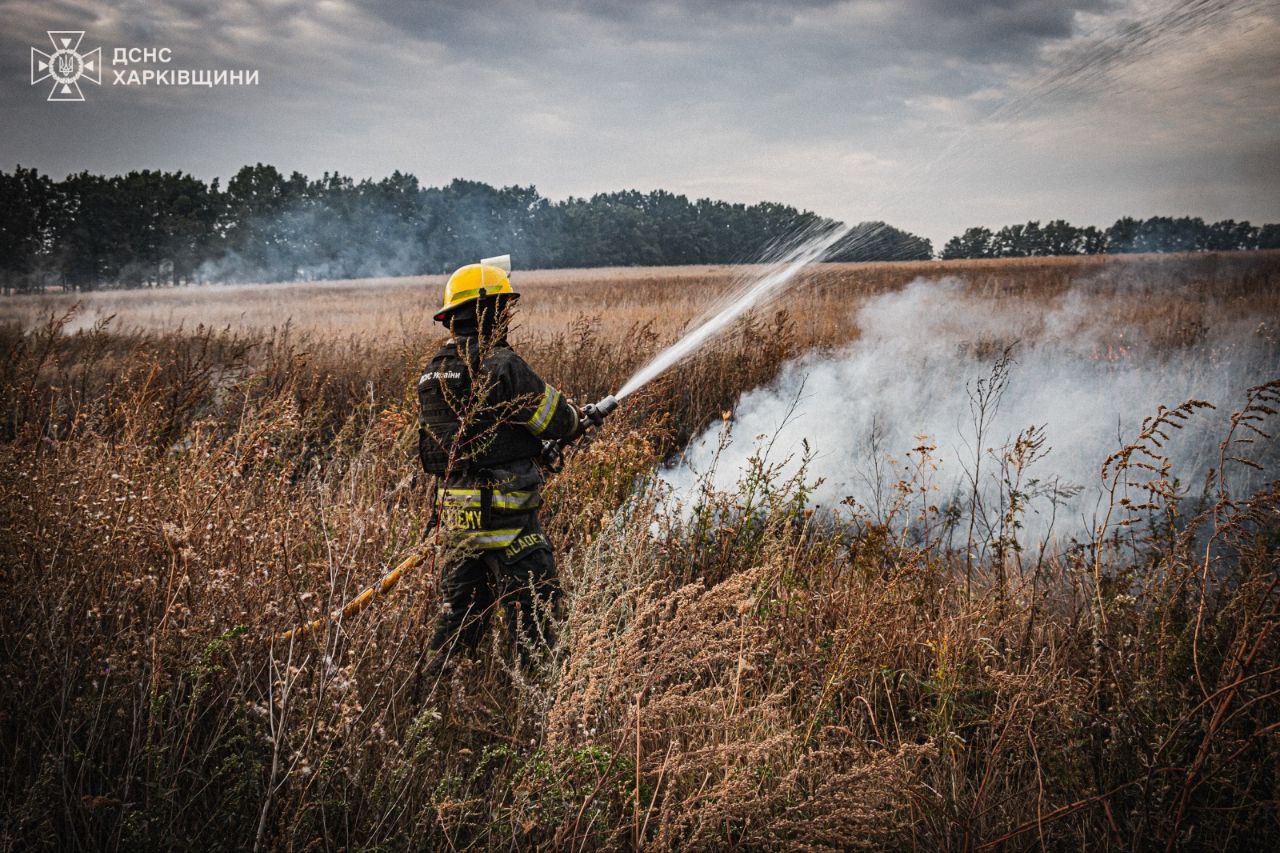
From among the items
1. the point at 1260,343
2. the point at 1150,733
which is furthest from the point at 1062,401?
the point at 1150,733

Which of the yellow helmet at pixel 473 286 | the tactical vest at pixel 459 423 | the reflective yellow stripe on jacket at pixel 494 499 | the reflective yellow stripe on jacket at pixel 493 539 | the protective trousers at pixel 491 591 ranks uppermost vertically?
the yellow helmet at pixel 473 286

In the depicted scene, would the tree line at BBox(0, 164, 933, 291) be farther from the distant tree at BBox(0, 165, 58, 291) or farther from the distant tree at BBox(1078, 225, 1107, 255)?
the distant tree at BBox(1078, 225, 1107, 255)

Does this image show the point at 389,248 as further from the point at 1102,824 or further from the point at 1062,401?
the point at 1102,824

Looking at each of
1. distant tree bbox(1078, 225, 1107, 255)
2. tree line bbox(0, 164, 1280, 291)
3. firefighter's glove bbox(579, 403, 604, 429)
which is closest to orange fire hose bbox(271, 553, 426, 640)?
firefighter's glove bbox(579, 403, 604, 429)

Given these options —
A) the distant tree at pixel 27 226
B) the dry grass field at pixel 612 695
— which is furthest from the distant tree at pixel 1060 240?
the distant tree at pixel 27 226

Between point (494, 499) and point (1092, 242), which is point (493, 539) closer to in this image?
point (494, 499)

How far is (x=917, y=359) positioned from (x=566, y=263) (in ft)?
198

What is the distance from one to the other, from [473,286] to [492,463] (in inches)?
37.3

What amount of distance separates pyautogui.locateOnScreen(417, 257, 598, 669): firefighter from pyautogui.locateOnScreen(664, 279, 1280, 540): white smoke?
6.05 ft

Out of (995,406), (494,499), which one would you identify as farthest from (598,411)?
(995,406)

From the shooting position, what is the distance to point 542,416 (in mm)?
3207

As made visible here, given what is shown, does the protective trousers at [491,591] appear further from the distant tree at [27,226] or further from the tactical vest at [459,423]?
the distant tree at [27,226]

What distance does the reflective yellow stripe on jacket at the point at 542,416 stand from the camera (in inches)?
126

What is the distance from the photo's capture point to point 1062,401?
763 centimetres
